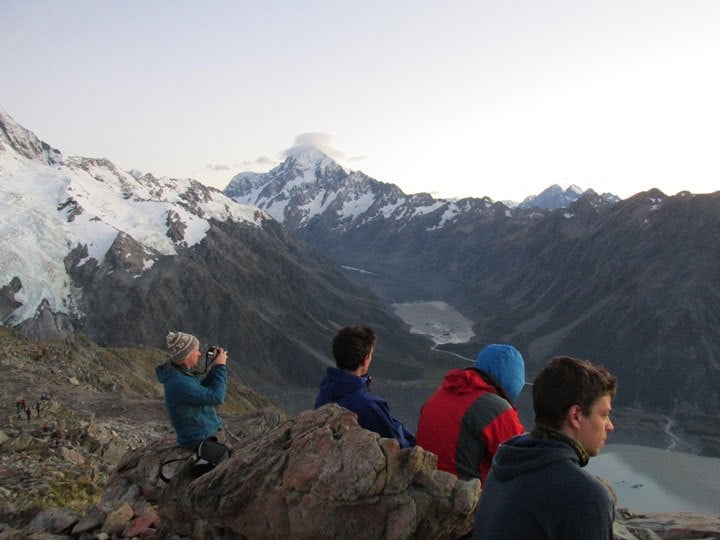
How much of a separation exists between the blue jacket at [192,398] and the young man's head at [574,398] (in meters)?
5.72

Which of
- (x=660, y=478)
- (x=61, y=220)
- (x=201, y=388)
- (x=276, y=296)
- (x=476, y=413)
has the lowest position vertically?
(x=660, y=478)

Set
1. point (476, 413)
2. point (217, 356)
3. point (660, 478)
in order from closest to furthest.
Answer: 1. point (476, 413)
2. point (217, 356)
3. point (660, 478)

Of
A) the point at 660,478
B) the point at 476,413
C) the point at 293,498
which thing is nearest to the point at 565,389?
the point at 476,413

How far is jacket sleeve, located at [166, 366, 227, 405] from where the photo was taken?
855 centimetres

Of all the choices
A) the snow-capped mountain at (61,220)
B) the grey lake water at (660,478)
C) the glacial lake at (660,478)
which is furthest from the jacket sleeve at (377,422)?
the snow-capped mountain at (61,220)

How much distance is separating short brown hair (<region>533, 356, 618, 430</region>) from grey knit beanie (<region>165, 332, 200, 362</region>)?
570 cm

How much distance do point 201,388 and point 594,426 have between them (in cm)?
607

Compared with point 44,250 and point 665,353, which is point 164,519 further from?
→ point 665,353

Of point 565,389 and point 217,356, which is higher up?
point 565,389

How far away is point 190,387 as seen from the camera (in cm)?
856

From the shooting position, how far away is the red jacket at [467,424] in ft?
19.4

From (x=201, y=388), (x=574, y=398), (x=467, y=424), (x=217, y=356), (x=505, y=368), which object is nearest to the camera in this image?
(x=574, y=398)

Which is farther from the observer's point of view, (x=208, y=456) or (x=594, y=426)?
(x=208, y=456)

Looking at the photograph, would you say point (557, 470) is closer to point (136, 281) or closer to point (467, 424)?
point (467, 424)
